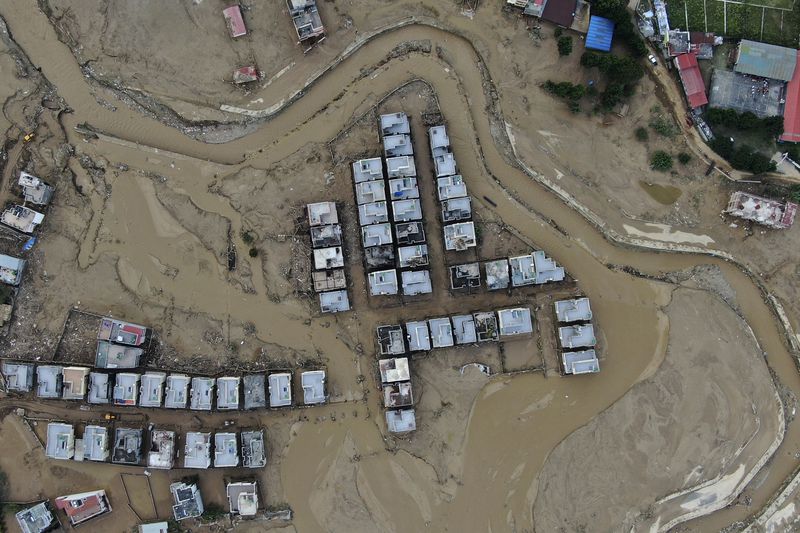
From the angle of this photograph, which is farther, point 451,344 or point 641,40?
point 641,40

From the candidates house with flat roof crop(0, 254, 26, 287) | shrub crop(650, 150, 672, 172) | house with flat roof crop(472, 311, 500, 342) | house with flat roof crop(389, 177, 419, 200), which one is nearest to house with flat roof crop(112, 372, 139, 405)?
house with flat roof crop(0, 254, 26, 287)

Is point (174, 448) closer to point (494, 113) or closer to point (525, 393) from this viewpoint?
point (525, 393)

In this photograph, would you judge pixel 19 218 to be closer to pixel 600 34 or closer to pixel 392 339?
pixel 392 339

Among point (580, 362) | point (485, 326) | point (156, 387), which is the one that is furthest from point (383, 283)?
point (156, 387)

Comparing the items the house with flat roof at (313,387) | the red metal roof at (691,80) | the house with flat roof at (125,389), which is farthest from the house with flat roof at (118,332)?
the red metal roof at (691,80)

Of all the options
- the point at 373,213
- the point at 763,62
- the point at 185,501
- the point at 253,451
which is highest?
the point at 763,62

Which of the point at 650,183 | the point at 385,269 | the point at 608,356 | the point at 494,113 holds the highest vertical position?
the point at 494,113

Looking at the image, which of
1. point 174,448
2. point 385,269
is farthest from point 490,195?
point 174,448
